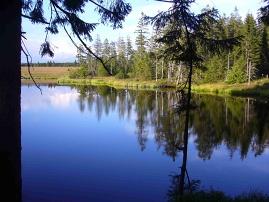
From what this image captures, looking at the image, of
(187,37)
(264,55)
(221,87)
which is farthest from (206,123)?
(264,55)

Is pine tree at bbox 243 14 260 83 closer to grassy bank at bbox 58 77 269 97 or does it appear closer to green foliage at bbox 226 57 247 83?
green foliage at bbox 226 57 247 83

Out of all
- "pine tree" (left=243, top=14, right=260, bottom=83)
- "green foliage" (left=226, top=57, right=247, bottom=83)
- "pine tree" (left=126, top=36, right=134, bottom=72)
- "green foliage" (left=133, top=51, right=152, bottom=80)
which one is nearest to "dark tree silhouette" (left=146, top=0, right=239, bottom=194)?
"pine tree" (left=243, top=14, right=260, bottom=83)

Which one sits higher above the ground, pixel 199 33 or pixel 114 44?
pixel 114 44

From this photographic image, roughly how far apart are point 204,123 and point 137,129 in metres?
6.68

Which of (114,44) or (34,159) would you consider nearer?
(34,159)

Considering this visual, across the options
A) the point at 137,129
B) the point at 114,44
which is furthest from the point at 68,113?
the point at 114,44

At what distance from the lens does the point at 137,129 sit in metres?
34.6

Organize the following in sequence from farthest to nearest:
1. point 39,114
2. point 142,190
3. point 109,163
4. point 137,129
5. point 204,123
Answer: point 39,114, point 204,123, point 137,129, point 109,163, point 142,190
